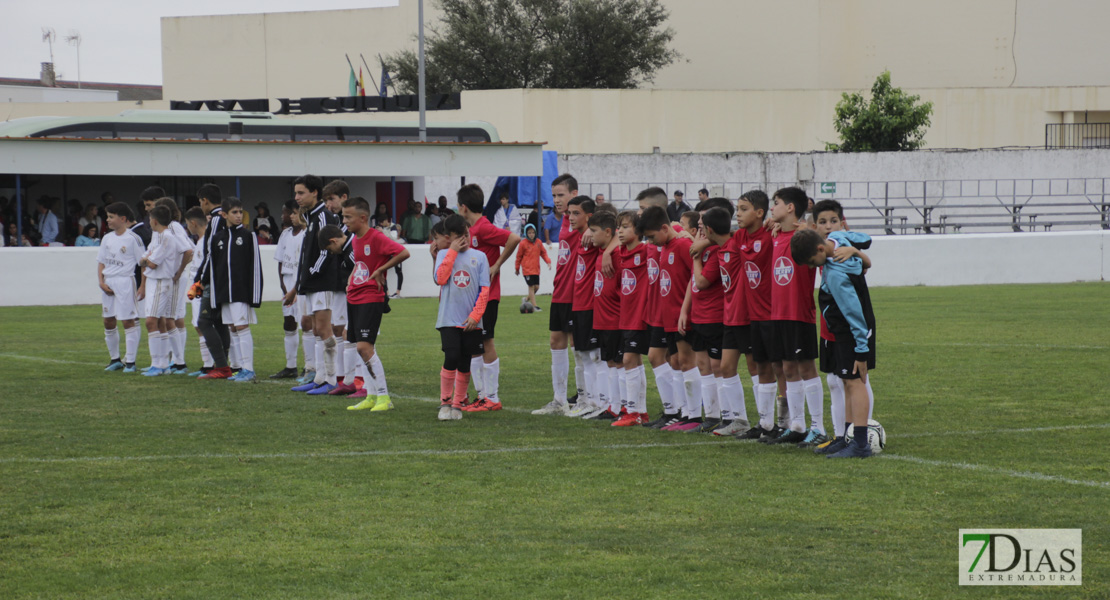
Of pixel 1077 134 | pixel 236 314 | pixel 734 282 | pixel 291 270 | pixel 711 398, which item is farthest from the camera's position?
pixel 1077 134

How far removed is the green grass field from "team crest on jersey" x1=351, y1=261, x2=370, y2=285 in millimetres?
1220

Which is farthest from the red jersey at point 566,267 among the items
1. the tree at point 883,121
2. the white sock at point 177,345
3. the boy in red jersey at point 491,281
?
the tree at point 883,121

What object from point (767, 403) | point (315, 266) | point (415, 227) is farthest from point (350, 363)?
point (415, 227)

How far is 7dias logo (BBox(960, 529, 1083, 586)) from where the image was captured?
214 inches

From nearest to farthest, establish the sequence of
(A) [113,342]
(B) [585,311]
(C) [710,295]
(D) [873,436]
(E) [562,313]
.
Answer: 1. (D) [873,436]
2. (C) [710,295]
3. (B) [585,311]
4. (E) [562,313]
5. (A) [113,342]

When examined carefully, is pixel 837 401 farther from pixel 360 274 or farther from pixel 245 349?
pixel 245 349

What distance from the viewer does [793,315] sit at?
28.5 feet

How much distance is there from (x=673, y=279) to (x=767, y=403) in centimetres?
149

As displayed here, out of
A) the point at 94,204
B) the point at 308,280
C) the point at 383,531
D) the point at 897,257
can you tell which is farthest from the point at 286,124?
the point at 383,531

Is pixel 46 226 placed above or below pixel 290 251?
above

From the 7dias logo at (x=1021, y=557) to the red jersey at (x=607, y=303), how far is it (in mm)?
4582

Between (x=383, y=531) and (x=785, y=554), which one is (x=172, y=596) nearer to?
(x=383, y=531)

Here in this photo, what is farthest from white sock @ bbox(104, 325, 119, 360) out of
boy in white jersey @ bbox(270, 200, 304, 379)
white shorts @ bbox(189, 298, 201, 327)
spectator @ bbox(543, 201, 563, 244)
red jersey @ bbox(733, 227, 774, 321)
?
spectator @ bbox(543, 201, 563, 244)

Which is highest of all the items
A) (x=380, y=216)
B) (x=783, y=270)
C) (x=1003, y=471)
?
(x=380, y=216)
